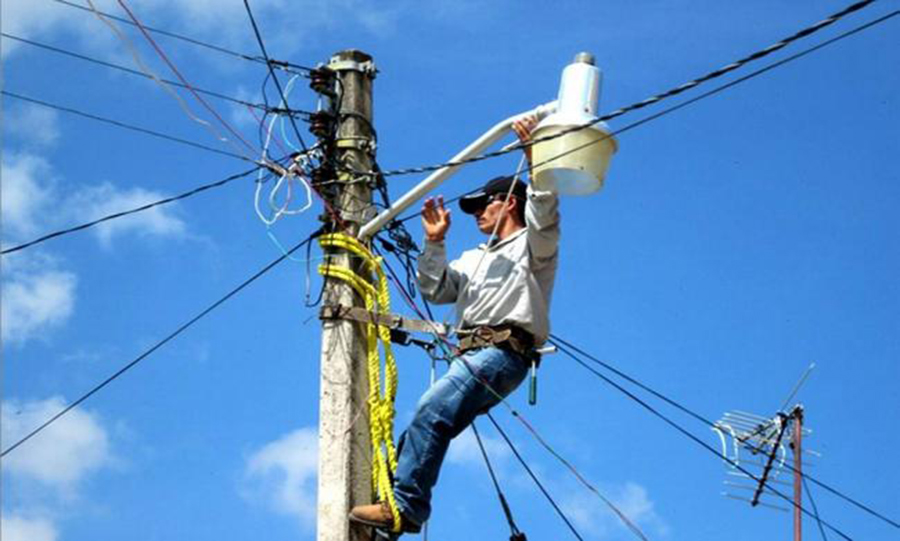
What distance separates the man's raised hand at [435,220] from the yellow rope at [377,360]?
65 centimetres

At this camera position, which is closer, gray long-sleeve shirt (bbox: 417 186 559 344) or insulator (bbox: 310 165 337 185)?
gray long-sleeve shirt (bbox: 417 186 559 344)

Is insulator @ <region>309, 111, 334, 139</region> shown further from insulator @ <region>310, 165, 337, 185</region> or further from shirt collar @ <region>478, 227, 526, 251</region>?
shirt collar @ <region>478, 227, 526, 251</region>

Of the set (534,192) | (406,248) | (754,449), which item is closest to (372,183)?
(406,248)

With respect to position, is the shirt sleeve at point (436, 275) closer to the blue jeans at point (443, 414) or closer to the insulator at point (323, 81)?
the blue jeans at point (443, 414)

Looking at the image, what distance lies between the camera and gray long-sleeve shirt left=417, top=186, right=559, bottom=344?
7.91m

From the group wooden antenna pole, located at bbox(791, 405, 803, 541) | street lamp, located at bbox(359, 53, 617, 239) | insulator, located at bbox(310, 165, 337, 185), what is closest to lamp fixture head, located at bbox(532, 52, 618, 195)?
street lamp, located at bbox(359, 53, 617, 239)

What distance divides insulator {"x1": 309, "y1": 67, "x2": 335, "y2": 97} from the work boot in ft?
9.14

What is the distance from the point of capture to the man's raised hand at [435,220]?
8.34 metres

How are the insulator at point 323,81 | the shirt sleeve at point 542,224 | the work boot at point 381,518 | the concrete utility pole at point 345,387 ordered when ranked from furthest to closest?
1. the insulator at point 323,81
2. the concrete utility pole at point 345,387
3. the work boot at point 381,518
4. the shirt sleeve at point 542,224

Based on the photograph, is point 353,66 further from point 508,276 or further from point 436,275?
point 508,276

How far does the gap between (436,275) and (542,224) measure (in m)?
0.75

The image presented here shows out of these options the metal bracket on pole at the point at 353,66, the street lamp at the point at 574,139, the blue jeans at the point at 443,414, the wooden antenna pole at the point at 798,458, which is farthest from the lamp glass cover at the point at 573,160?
the wooden antenna pole at the point at 798,458

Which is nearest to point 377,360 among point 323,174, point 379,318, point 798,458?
point 379,318

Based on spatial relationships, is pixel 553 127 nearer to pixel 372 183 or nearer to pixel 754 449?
pixel 372 183
